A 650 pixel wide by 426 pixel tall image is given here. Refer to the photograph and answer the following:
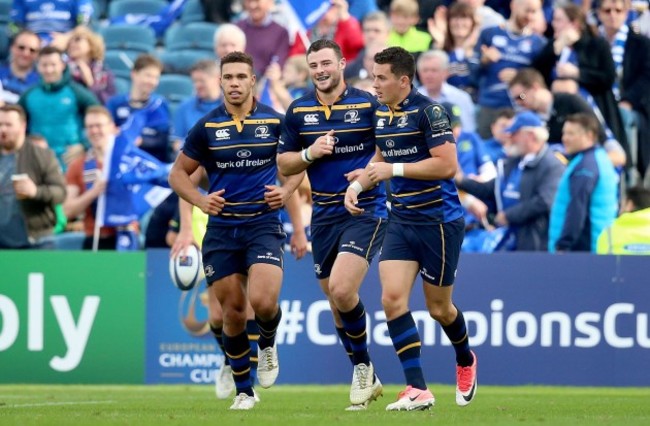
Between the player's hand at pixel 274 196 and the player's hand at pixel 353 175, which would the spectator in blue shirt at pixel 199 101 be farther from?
the player's hand at pixel 353 175

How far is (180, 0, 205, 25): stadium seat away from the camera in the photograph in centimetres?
2156

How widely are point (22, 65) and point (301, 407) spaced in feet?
32.2

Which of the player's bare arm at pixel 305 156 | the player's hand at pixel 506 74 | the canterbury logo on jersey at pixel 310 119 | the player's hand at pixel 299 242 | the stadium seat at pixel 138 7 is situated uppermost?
the stadium seat at pixel 138 7

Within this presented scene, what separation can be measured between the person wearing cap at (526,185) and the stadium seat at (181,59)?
19.9 feet

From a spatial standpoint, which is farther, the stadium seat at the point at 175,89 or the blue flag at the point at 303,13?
the stadium seat at the point at 175,89

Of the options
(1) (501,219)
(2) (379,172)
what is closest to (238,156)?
(2) (379,172)

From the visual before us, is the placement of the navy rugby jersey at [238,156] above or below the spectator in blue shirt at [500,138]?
above

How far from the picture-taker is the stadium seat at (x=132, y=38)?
2136 cm

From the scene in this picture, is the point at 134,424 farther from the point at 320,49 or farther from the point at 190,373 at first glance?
the point at 190,373

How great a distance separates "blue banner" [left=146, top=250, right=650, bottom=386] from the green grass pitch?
0.21 metres

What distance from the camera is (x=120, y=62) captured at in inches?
839

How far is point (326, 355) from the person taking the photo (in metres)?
15.2

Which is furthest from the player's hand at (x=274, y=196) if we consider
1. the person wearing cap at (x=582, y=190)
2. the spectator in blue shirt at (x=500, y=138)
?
the spectator in blue shirt at (x=500, y=138)

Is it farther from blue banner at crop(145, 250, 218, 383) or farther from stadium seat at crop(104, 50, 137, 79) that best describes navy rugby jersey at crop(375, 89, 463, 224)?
stadium seat at crop(104, 50, 137, 79)
